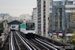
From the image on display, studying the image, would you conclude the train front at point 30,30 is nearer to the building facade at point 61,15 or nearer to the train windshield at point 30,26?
the train windshield at point 30,26

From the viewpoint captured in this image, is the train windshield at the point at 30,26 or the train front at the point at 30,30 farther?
the train windshield at the point at 30,26

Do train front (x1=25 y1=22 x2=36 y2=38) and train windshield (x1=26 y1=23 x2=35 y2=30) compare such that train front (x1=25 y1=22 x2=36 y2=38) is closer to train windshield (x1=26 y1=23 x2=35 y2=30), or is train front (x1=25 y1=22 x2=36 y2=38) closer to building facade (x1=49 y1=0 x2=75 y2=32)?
train windshield (x1=26 y1=23 x2=35 y2=30)

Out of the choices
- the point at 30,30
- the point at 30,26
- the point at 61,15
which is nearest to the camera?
the point at 30,30

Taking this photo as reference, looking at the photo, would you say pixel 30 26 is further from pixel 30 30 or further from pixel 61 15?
pixel 61 15

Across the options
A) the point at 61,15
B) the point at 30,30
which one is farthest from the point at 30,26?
the point at 61,15

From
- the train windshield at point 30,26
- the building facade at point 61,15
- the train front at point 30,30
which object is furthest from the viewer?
the building facade at point 61,15

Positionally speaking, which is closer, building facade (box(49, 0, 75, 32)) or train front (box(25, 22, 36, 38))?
train front (box(25, 22, 36, 38))

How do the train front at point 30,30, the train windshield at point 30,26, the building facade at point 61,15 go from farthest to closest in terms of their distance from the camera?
the building facade at point 61,15, the train windshield at point 30,26, the train front at point 30,30

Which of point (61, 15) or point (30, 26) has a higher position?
point (61, 15)

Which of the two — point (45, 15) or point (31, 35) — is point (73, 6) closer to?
point (45, 15)

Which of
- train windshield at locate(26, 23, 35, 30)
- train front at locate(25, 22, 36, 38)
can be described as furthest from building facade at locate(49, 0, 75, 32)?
train front at locate(25, 22, 36, 38)

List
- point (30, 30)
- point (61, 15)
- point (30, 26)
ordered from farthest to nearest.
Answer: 1. point (61, 15)
2. point (30, 26)
3. point (30, 30)

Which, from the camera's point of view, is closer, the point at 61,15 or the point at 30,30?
the point at 30,30

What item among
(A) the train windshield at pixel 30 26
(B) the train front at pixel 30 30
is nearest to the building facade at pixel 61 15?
(A) the train windshield at pixel 30 26
